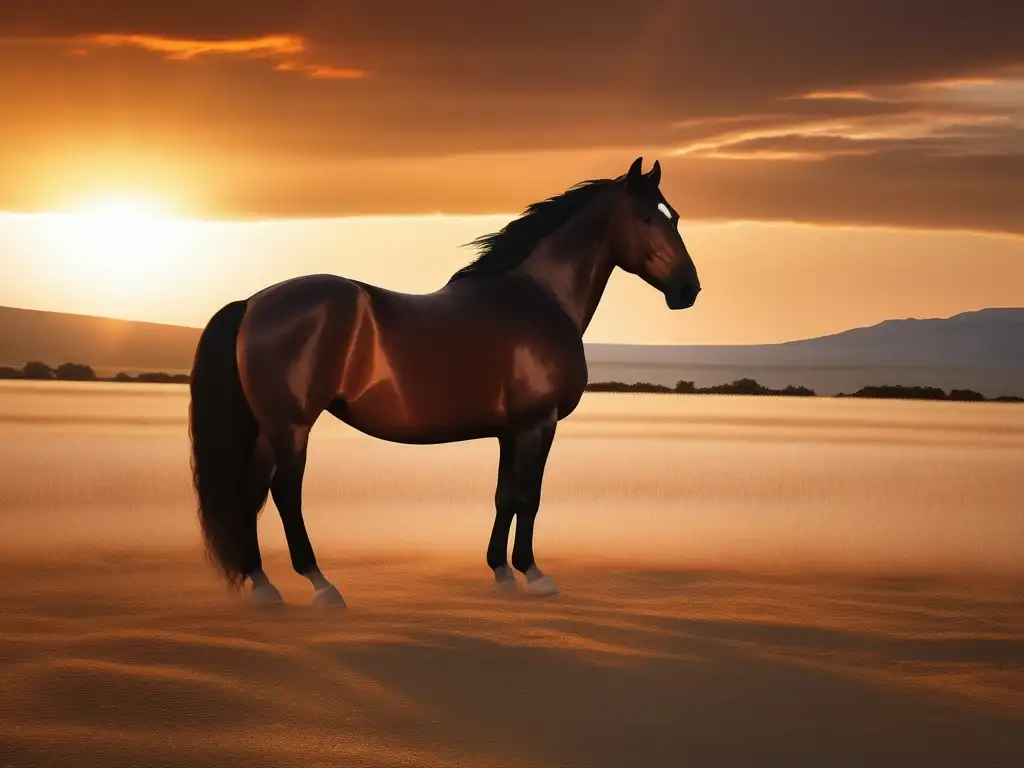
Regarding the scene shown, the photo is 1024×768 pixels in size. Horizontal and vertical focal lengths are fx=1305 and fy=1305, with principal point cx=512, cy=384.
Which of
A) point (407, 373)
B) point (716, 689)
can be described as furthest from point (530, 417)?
point (716, 689)

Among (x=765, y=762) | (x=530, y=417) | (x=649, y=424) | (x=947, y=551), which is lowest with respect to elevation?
(x=765, y=762)

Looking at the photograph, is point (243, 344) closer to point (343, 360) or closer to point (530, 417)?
point (343, 360)

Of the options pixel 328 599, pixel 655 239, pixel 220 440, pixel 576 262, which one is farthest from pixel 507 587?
pixel 655 239

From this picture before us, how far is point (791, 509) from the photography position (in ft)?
44.7

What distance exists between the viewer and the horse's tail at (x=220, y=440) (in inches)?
323

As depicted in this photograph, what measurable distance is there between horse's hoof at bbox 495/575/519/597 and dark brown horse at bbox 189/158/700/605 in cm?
1

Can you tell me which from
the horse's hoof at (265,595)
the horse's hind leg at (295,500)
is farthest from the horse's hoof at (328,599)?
the horse's hoof at (265,595)

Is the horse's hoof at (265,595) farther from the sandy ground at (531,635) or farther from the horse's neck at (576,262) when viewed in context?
the horse's neck at (576,262)

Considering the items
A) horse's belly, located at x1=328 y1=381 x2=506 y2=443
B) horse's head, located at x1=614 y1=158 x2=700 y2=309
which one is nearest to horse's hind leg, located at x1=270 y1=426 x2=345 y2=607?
horse's belly, located at x1=328 y1=381 x2=506 y2=443

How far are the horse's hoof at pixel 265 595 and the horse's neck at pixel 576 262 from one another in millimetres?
2817

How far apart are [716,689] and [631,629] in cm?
142

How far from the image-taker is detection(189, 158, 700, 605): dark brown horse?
8.18 metres

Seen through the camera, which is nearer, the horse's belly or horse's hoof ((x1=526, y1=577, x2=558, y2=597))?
the horse's belly

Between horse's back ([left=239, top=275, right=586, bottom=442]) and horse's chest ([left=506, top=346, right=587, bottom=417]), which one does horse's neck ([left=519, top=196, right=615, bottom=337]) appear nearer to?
horse's back ([left=239, top=275, right=586, bottom=442])
